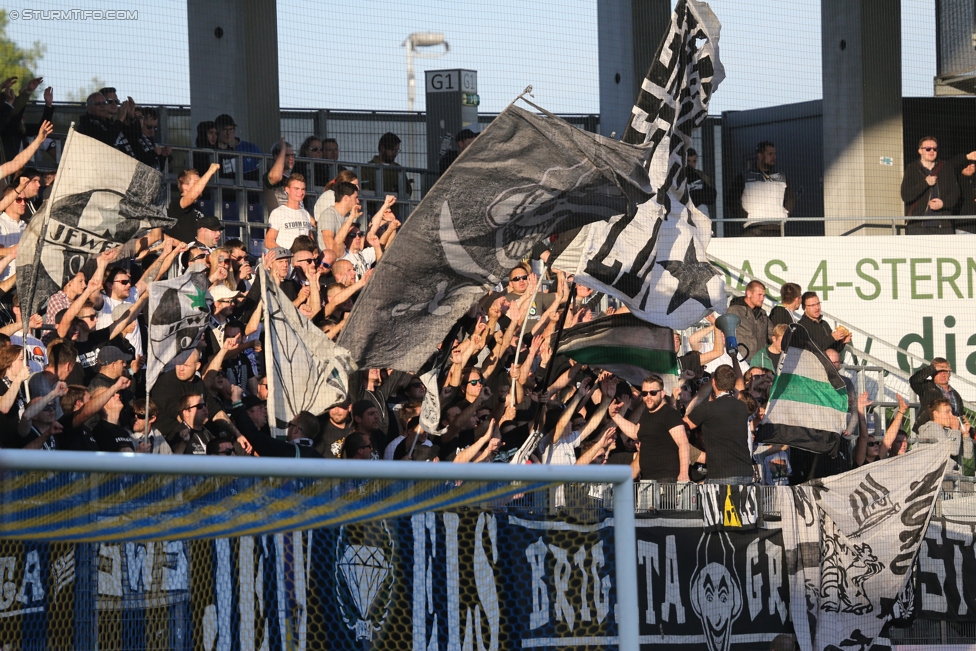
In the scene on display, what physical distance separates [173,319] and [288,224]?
120 inches

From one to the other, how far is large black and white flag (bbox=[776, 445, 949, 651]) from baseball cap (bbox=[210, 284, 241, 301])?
12.9 ft

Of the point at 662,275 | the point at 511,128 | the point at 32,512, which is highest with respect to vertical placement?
the point at 511,128

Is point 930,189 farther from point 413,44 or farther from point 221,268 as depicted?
point 221,268

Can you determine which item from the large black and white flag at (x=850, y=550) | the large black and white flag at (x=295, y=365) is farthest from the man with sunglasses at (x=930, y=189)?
the large black and white flag at (x=295, y=365)

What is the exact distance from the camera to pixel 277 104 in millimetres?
16953

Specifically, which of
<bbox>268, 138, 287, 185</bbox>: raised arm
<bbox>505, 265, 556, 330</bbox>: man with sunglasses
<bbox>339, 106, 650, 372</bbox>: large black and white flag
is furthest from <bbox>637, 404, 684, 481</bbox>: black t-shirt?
<bbox>268, 138, 287, 185</bbox>: raised arm

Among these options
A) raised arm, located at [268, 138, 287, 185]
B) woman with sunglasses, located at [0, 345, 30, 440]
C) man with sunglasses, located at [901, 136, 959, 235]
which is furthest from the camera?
man with sunglasses, located at [901, 136, 959, 235]

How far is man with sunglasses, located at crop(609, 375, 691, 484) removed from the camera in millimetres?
10594

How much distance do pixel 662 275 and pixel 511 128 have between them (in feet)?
6.12

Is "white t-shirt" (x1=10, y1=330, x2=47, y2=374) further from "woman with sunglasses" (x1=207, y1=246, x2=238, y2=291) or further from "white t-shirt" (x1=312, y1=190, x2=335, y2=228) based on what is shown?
"white t-shirt" (x1=312, y1=190, x2=335, y2=228)

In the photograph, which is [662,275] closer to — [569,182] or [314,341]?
[569,182]

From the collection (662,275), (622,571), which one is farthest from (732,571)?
(622,571)

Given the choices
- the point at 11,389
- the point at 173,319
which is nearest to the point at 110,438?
the point at 11,389

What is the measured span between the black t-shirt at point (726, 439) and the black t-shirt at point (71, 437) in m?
4.36
